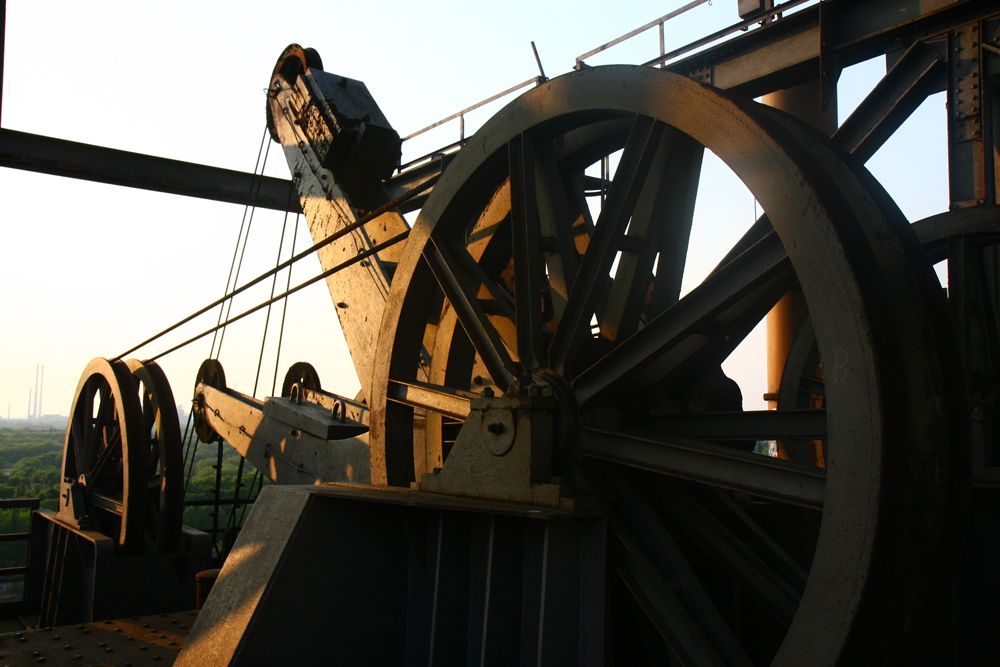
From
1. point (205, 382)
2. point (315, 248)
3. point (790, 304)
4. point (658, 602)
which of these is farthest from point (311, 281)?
point (790, 304)

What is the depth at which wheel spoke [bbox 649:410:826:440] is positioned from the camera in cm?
293

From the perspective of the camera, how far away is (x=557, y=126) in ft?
12.7

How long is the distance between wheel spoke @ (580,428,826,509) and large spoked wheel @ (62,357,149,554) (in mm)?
6274

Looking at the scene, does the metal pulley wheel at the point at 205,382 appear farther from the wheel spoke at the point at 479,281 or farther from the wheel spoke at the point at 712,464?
the wheel spoke at the point at 712,464

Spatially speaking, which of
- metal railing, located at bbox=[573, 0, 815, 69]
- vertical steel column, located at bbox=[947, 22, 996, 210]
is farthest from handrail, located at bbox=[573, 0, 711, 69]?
vertical steel column, located at bbox=[947, 22, 996, 210]

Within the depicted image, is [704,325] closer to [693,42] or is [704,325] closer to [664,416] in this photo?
[664,416]

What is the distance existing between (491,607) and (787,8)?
15.6 ft

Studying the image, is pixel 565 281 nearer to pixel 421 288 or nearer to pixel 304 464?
pixel 421 288

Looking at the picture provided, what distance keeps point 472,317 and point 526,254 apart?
1.74 feet

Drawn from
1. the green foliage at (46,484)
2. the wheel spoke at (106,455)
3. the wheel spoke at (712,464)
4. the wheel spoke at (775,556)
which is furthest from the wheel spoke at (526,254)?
the green foliage at (46,484)

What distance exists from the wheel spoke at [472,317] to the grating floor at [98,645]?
2.38 meters

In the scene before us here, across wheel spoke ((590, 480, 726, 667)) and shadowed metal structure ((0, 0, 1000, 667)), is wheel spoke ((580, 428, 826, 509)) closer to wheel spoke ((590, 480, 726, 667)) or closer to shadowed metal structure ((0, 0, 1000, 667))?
shadowed metal structure ((0, 0, 1000, 667))

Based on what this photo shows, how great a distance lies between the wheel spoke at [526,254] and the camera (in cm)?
388

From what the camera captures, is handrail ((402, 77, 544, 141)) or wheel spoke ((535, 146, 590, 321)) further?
handrail ((402, 77, 544, 141))
